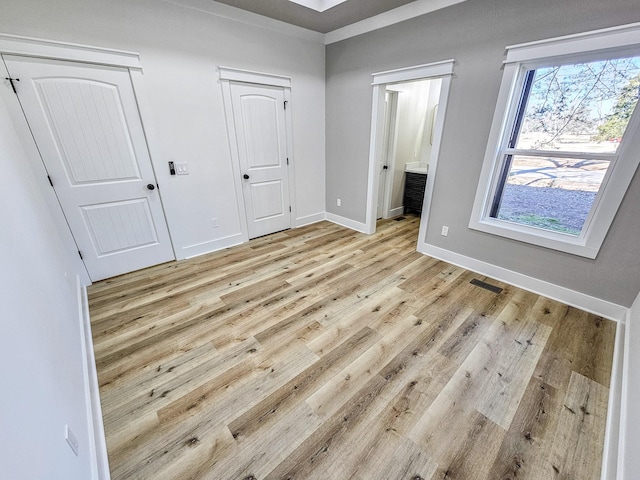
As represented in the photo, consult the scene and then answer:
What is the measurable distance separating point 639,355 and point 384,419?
4.97 ft

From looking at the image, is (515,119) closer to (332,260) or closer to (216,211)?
(332,260)

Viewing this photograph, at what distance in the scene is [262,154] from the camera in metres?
3.56

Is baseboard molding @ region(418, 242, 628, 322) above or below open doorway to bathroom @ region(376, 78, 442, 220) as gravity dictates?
below

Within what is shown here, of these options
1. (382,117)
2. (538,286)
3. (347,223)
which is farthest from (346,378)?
(382,117)

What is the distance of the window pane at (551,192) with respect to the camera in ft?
7.12

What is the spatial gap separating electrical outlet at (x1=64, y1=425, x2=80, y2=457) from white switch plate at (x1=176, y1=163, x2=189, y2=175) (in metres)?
2.51

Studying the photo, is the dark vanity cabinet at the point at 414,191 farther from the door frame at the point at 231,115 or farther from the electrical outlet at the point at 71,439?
the electrical outlet at the point at 71,439

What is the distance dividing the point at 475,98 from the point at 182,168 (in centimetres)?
318

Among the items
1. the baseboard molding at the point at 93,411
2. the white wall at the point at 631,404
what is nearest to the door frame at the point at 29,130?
the baseboard molding at the point at 93,411

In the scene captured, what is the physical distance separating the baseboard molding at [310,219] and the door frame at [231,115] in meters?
0.38

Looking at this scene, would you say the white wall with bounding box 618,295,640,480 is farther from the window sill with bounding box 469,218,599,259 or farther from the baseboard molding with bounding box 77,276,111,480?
the baseboard molding with bounding box 77,276,111,480

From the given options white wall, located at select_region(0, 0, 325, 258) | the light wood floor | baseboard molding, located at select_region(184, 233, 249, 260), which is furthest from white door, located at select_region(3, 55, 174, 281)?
the light wood floor

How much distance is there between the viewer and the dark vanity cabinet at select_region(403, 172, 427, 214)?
15.0 ft

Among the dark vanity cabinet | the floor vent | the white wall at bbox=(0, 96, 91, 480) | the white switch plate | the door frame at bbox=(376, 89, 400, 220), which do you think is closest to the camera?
the white wall at bbox=(0, 96, 91, 480)
